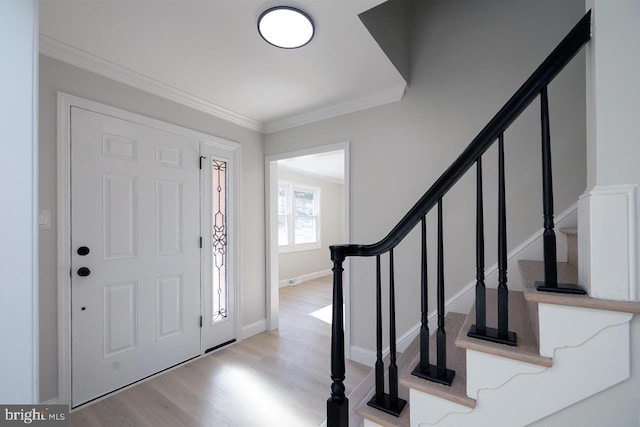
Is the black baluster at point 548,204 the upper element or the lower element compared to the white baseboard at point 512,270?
upper

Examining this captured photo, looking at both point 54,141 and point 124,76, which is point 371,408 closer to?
point 54,141

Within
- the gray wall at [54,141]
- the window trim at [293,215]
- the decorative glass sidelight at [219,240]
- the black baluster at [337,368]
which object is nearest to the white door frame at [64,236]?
the gray wall at [54,141]

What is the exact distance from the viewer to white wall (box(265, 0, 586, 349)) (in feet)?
6.03

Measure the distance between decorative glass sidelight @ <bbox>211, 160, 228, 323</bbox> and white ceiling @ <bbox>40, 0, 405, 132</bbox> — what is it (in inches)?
25.6

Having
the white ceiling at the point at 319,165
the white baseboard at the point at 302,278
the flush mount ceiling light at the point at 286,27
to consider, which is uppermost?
the flush mount ceiling light at the point at 286,27

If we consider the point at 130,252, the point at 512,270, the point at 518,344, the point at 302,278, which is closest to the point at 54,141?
the point at 130,252

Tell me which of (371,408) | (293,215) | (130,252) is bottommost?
(371,408)

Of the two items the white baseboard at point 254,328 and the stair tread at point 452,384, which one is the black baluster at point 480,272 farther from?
the white baseboard at point 254,328

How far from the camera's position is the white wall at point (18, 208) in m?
0.79

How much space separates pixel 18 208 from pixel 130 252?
147cm

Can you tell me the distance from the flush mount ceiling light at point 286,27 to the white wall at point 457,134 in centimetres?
106

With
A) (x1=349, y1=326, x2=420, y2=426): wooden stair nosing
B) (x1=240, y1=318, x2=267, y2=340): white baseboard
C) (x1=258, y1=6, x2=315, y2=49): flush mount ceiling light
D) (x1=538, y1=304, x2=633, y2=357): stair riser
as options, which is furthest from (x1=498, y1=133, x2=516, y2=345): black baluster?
(x1=240, y1=318, x2=267, y2=340): white baseboard

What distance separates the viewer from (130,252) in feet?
6.97

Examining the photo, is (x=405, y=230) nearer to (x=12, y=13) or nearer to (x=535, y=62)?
(x=12, y=13)
